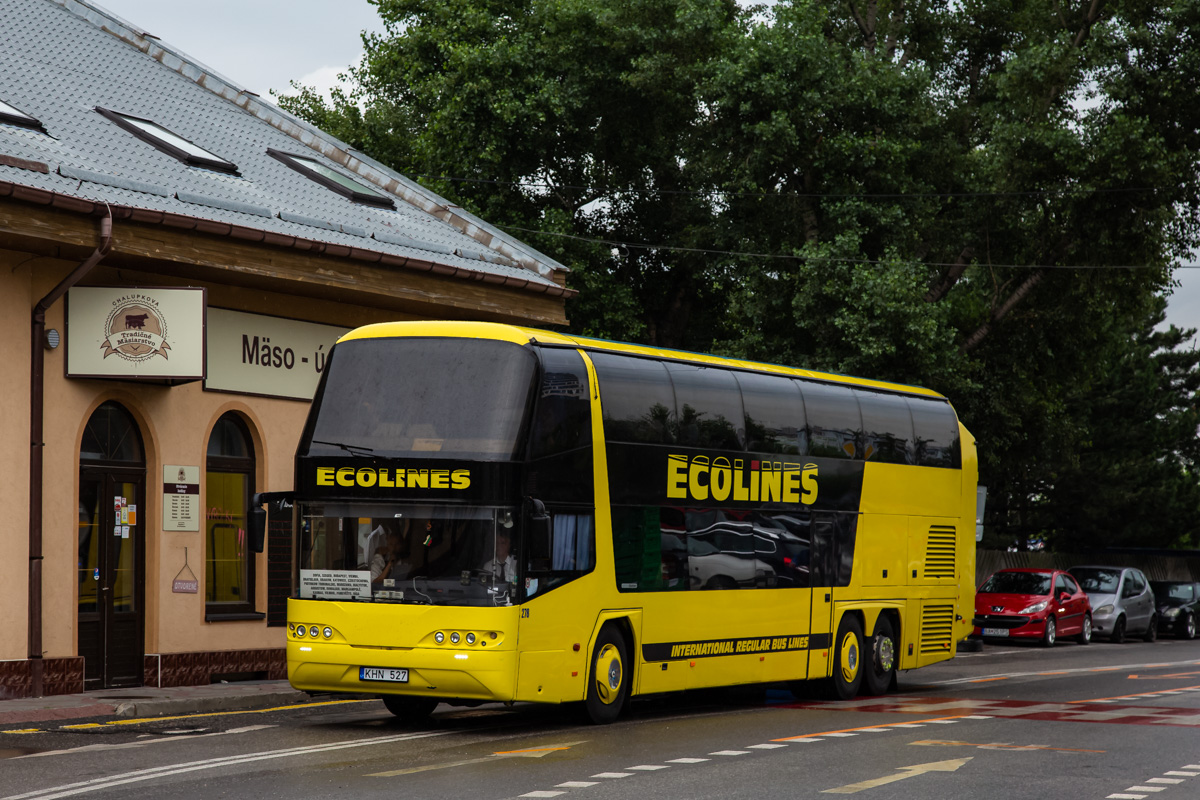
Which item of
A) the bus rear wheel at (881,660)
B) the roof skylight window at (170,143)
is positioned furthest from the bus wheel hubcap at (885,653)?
the roof skylight window at (170,143)

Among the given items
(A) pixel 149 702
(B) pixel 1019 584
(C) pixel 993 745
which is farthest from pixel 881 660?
(B) pixel 1019 584

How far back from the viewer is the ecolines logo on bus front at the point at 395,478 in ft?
42.4

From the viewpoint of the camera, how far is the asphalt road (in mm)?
9773

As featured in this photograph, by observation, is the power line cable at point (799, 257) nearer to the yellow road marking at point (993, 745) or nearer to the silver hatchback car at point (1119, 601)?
the silver hatchback car at point (1119, 601)

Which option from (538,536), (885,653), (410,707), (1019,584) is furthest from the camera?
(1019,584)

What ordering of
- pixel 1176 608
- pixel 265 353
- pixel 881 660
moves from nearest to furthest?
pixel 881 660 < pixel 265 353 < pixel 1176 608

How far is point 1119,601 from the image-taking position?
3550 centimetres

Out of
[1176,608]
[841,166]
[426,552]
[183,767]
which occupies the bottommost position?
[1176,608]

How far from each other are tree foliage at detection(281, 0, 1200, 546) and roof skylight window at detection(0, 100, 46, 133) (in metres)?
13.8

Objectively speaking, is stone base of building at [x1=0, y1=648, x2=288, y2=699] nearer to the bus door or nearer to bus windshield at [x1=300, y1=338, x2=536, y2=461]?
bus windshield at [x1=300, y1=338, x2=536, y2=461]

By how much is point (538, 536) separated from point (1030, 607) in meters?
21.5

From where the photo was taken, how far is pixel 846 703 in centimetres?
1705

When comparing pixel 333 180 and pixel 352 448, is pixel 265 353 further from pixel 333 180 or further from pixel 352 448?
pixel 352 448

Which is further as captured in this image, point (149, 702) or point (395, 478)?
point (149, 702)
